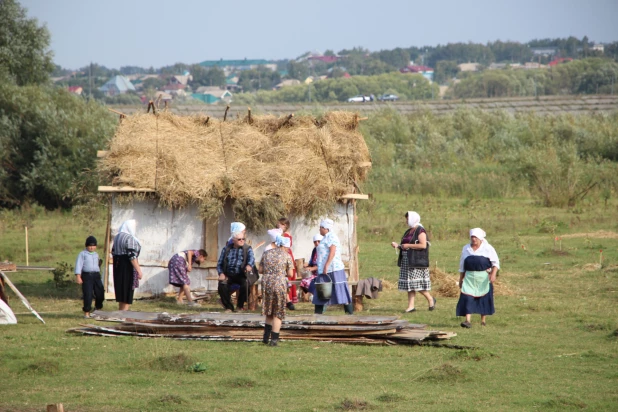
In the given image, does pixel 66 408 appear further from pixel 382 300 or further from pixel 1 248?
pixel 1 248

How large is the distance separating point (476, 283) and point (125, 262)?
5514 mm

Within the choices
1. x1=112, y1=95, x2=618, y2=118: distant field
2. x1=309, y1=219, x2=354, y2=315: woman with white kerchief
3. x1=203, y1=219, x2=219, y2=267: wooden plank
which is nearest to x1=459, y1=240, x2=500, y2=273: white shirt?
x1=309, y1=219, x2=354, y2=315: woman with white kerchief

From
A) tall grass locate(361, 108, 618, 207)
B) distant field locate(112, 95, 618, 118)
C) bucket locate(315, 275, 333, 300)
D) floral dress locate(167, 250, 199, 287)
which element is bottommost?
bucket locate(315, 275, 333, 300)

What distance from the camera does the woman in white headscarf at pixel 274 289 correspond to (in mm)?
12422

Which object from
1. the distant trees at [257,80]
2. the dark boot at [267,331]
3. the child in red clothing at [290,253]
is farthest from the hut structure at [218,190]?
the distant trees at [257,80]

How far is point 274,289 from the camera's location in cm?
1242

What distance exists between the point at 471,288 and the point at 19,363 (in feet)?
21.7

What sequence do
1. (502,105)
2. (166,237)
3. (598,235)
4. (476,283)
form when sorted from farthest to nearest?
1. (502,105)
2. (598,235)
3. (166,237)
4. (476,283)

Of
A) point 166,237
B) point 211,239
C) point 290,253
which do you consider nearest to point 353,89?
point 211,239

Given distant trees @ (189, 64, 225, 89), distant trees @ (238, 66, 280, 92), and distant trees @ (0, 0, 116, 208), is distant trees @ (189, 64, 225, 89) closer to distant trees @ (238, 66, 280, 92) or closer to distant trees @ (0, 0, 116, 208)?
distant trees @ (238, 66, 280, 92)

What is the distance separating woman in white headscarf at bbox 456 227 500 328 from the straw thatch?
12.9 ft

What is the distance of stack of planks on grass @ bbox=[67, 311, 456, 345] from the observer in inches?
504

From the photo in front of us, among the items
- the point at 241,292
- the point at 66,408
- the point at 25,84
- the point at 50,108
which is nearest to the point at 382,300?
the point at 241,292

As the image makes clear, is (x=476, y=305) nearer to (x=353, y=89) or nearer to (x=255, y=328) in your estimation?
(x=255, y=328)
